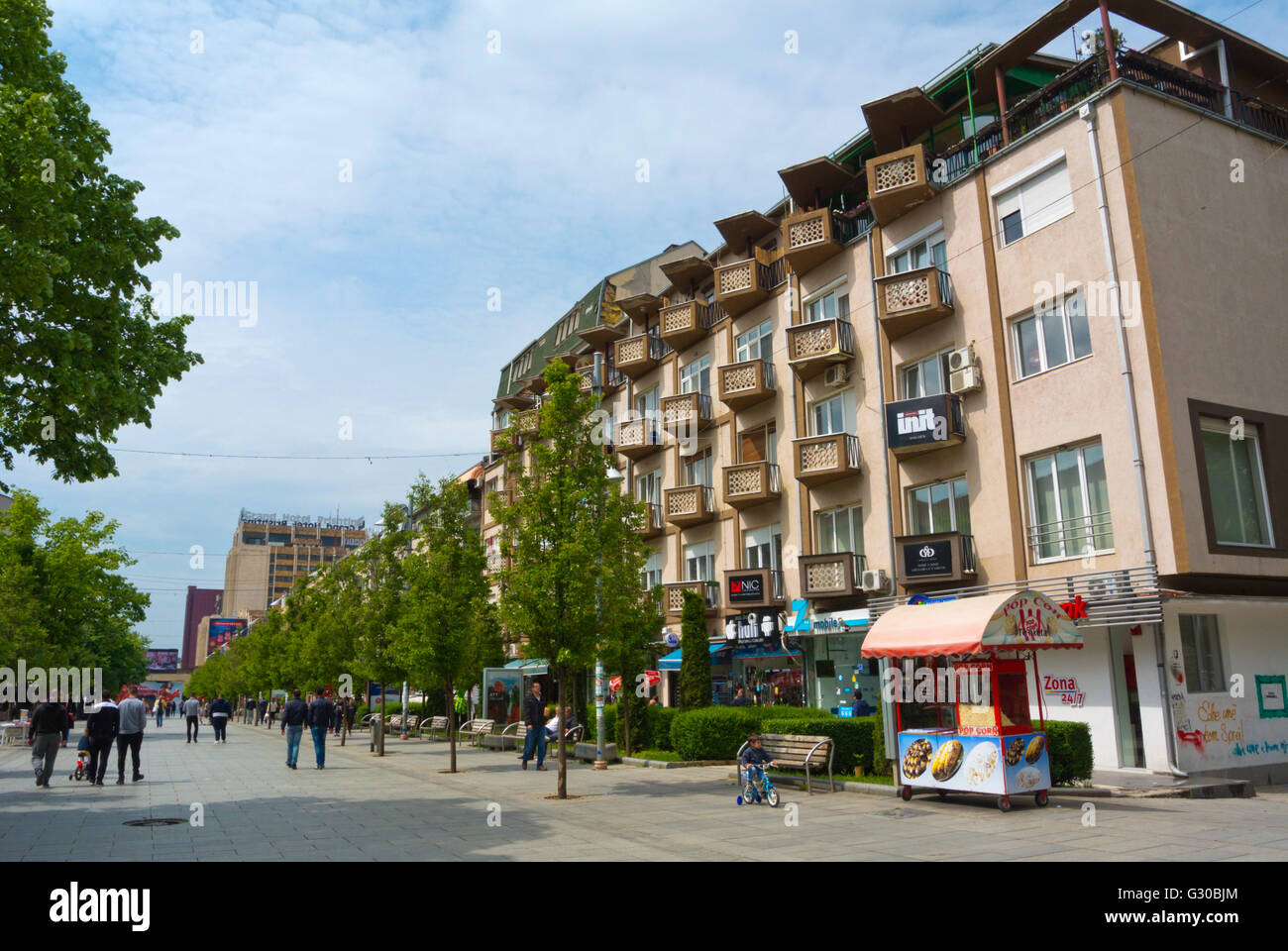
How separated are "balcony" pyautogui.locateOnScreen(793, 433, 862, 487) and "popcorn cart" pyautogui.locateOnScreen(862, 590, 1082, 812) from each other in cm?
988

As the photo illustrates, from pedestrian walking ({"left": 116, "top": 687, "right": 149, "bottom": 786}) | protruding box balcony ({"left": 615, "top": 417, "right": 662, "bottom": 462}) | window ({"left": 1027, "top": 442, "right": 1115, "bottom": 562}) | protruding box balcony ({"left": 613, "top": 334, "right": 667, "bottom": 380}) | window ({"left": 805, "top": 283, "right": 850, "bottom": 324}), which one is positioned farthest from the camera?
protruding box balcony ({"left": 613, "top": 334, "right": 667, "bottom": 380})

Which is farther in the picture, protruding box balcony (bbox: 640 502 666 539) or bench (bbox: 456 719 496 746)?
protruding box balcony (bbox: 640 502 666 539)

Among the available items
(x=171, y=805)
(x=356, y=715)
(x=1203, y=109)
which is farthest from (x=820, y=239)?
(x=356, y=715)

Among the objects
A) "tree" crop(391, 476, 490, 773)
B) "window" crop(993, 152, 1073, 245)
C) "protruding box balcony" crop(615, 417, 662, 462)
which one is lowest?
"tree" crop(391, 476, 490, 773)

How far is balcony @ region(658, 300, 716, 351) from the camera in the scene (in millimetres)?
32969

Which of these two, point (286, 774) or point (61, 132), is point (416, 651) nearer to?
point (286, 774)

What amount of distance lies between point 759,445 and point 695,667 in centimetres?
851

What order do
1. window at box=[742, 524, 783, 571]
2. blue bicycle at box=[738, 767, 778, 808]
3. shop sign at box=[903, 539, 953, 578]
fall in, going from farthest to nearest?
window at box=[742, 524, 783, 571] < shop sign at box=[903, 539, 953, 578] < blue bicycle at box=[738, 767, 778, 808]

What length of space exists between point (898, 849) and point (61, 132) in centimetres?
1460

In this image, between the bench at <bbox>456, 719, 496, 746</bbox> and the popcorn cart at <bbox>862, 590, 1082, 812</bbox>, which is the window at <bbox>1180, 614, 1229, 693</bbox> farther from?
the bench at <bbox>456, 719, 496, 746</bbox>

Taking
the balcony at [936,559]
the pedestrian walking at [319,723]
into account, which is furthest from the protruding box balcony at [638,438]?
the pedestrian walking at [319,723]

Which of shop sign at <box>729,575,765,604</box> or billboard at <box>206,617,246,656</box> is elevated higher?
billboard at <box>206,617,246,656</box>

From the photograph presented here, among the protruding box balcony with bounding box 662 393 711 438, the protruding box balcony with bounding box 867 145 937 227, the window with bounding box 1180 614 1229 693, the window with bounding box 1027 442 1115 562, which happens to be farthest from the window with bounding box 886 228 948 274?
the window with bounding box 1180 614 1229 693

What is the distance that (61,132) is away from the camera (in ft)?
43.4
